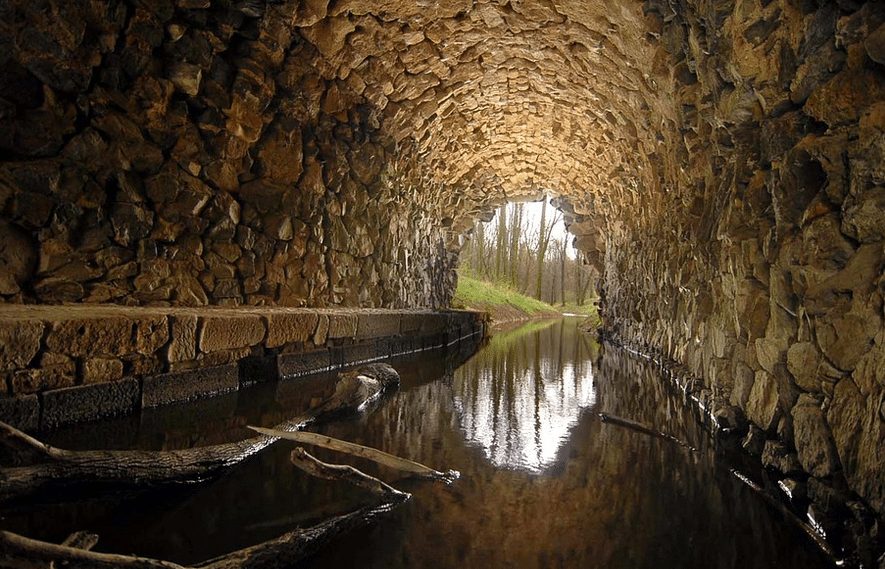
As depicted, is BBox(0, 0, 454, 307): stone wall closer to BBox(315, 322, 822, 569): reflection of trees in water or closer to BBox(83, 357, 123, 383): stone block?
BBox(83, 357, 123, 383): stone block

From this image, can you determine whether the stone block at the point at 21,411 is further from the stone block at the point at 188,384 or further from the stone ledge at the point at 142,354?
the stone block at the point at 188,384

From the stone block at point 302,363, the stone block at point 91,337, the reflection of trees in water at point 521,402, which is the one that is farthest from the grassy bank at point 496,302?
the stone block at point 91,337

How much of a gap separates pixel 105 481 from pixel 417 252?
9.71 meters

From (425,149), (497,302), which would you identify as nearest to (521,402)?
(425,149)

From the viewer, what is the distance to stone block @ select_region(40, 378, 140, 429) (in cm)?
338

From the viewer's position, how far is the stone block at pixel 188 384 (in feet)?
13.6

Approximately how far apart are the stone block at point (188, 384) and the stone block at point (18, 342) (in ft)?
3.21

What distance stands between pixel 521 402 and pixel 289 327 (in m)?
2.98

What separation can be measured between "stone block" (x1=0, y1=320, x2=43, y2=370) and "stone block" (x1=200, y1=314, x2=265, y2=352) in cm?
140

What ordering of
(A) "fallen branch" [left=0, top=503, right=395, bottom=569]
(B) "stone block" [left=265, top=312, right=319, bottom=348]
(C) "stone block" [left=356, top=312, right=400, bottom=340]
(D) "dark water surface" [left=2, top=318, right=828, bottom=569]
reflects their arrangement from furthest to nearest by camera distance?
(C) "stone block" [left=356, top=312, right=400, bottom=340], (B) "stone block" [left=265, top=312, right=319, bottom=348], (D) "dark water surface" [left=2, top=318, right=828, bottom=569], (A) "fallen branch" [left=0, top=503, right=395, bottom=569]

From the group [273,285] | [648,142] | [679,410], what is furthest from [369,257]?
[679,410]

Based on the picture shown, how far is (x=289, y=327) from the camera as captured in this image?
583cm

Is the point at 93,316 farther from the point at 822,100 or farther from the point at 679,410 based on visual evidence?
the point at 679,410

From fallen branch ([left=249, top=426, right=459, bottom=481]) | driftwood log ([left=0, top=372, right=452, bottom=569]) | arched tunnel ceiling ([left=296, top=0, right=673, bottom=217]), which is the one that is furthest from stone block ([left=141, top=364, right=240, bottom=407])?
arched tunnel ceiling ([left=296, top=0, right=673, bottom=217])
